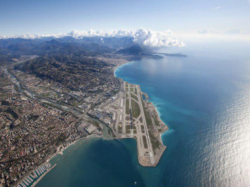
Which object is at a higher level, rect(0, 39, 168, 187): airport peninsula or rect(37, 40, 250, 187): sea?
rect(0, 39, 168, 187): airport peninsula

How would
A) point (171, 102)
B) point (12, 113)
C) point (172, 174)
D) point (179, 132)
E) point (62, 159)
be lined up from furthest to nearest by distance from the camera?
point (171, 102) → point (12, 113) → point (179, 132) → point (62, 159) → point (172, 174)

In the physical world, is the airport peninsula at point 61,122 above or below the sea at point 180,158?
above

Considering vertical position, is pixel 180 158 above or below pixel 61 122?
below

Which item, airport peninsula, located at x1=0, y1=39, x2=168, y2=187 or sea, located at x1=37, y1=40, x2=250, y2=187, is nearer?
sea, located at x1=37, y1=40, x2=250, y2=187

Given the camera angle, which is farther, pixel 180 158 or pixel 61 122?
pixel 61 122

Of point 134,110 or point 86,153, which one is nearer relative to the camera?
point 86,153

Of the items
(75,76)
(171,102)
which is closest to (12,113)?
(75,76)

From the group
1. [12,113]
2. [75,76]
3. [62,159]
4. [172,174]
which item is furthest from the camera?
[75,76]

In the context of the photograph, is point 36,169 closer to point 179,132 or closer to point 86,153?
point 86,153

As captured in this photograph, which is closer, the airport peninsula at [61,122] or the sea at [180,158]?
the sea at [180,158]

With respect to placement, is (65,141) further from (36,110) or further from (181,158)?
(181,158)

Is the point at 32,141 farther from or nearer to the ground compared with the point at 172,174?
farther from the ground
